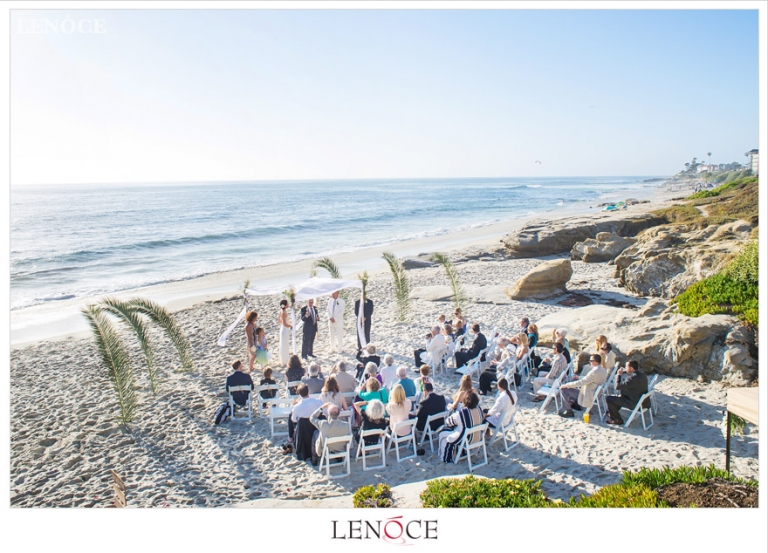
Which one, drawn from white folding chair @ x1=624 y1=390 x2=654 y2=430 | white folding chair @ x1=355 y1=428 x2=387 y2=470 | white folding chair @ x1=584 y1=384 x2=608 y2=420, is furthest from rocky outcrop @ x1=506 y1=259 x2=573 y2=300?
white folding chair @ x1=355 y1=428 x2=387 y2=470

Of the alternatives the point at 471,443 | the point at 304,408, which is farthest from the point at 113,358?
the point at 471,443

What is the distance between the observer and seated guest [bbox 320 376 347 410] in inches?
315

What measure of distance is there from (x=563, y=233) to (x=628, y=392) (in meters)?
20.3

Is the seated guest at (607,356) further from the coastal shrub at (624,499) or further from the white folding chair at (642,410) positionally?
the coastal shrub at (624,499)

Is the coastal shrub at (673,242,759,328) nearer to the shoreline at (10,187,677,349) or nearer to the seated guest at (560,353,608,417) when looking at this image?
the seated guest at (560,353,608,417)

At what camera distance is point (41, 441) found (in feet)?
28.6

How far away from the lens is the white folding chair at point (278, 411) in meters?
8.57

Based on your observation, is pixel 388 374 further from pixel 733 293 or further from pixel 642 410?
pixel 733 293

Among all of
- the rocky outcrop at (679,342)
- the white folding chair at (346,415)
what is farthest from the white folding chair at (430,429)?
the rocky outcrop at (679,342)

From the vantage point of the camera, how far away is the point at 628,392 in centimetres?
819

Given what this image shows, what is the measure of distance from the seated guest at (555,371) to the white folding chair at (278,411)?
4.44 meters

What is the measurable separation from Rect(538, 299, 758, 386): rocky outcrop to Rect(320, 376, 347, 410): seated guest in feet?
18.3
